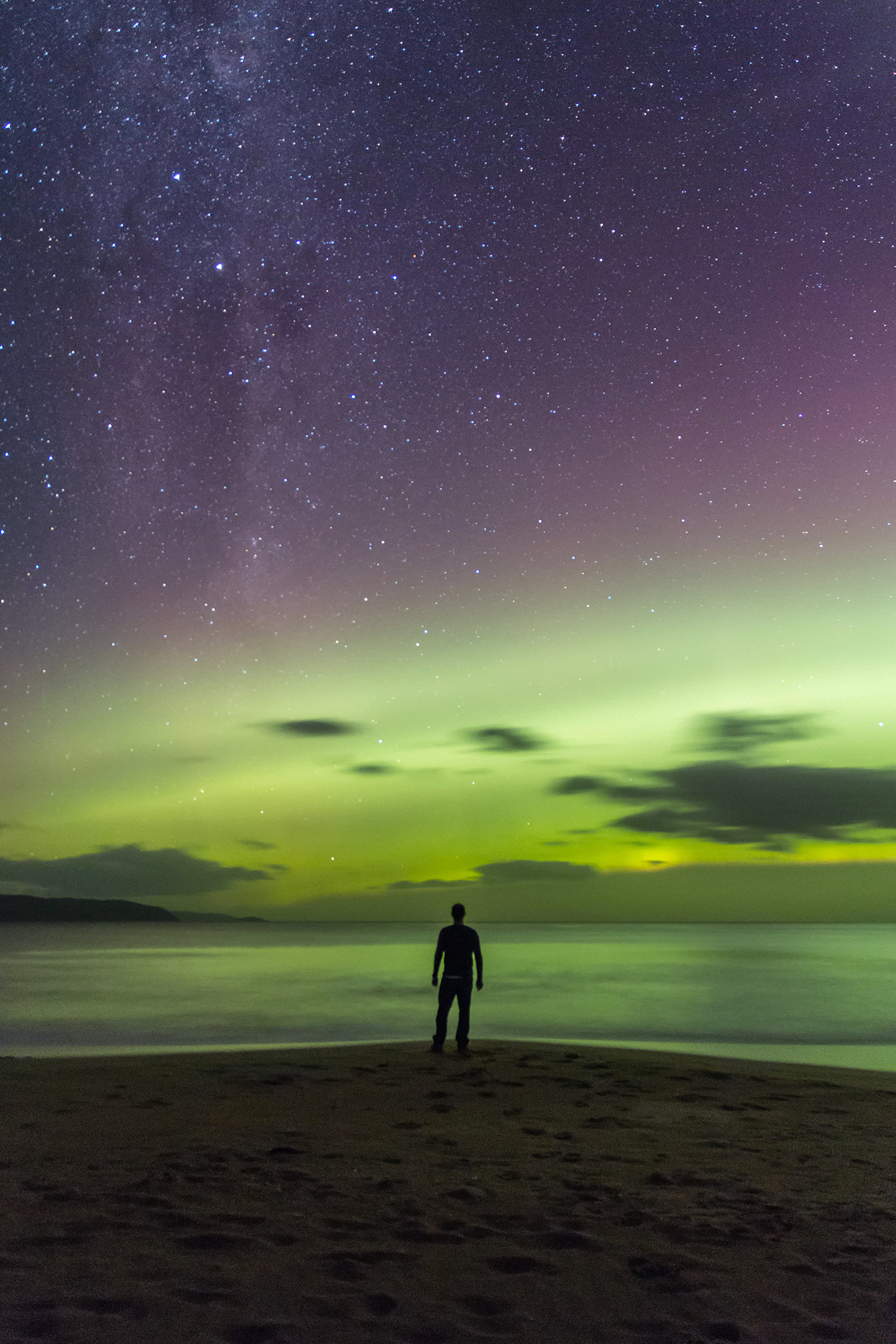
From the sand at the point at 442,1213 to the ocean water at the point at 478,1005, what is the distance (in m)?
6.84

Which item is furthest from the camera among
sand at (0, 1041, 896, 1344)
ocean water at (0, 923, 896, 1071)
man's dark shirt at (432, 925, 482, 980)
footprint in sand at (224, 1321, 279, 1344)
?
ocean water at (0, 923, 896, 1071)

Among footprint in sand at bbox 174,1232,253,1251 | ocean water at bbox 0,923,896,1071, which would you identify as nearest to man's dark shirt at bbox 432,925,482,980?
ocean water at bbox 0,923,896,1071

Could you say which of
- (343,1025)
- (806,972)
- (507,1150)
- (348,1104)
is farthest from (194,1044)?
(806,972)

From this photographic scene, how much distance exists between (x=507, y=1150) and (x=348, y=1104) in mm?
2039

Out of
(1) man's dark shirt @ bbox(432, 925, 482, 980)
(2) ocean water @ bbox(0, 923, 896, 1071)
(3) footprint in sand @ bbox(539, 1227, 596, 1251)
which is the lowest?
(2) ocean water @ bbox(0, 923, 896, 1071)

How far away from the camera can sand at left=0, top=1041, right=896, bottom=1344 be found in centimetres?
361

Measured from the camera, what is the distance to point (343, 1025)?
1775 centimetres

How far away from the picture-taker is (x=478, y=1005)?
22.1 m

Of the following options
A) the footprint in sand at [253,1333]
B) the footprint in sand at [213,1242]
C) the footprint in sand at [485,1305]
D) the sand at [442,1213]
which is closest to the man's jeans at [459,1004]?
the sand at [442,1213]

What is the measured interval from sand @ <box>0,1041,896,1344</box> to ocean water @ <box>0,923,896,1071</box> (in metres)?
6.84

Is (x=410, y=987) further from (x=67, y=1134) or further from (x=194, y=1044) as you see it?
(x=67, y=1134)

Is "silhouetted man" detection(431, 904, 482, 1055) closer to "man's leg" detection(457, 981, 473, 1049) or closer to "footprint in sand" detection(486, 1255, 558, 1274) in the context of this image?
"man's leg" detection(457, 981, 473, 1049)

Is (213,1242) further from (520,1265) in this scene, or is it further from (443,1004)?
(443,1004)

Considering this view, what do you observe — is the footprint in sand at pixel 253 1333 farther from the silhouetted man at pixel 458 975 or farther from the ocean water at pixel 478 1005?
the ocean water at pixel 478 1005
